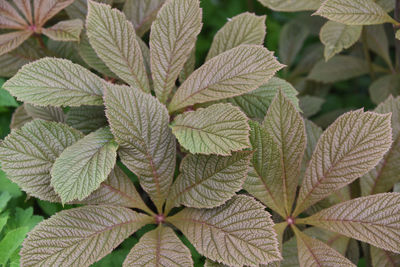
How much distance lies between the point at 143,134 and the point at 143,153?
1.5 inches

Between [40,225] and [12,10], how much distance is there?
55 centimetres

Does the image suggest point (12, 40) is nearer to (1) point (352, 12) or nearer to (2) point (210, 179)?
(2) point (210, 179)

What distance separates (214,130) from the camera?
738 millimetres

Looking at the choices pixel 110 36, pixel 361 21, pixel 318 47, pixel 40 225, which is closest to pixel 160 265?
pixel 40 225

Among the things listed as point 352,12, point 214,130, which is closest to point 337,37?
point 352,12

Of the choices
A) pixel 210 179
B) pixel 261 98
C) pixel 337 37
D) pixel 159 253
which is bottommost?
pixel 159 253

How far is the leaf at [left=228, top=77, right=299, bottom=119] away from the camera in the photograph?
0.88m

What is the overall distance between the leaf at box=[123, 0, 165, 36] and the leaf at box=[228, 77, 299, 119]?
324 mm

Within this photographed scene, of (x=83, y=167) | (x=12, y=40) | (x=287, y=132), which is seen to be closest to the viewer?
(x=83, y=167)

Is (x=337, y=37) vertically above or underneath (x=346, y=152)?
above

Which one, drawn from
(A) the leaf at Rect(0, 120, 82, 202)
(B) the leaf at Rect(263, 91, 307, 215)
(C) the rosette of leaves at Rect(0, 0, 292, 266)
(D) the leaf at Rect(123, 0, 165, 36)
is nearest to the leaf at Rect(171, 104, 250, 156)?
(C) the rosette of leaves at Rect(0, 0, 292, 266)

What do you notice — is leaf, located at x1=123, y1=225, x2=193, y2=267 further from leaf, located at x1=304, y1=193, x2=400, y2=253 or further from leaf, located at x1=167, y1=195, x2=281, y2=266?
leaf, located at x1=304, y1=193, x2=400, y2=253

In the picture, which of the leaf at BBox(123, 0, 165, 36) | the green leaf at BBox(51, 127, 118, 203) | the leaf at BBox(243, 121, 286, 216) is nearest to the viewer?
the green leaf at BBox(51, 127, 118, 203)

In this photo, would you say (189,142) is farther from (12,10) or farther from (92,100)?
(12,10)
